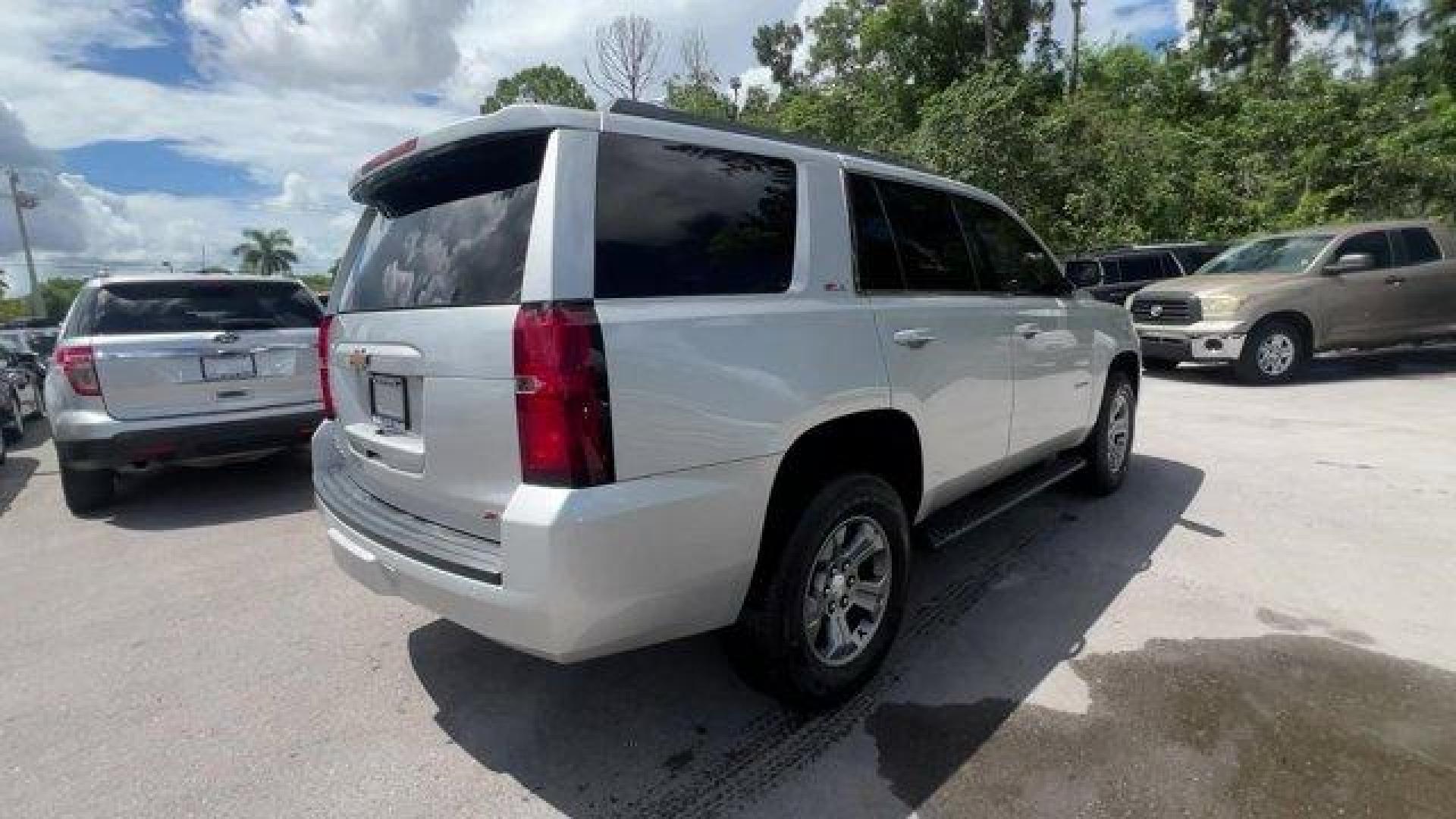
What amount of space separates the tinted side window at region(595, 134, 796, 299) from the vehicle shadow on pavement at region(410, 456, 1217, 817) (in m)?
1.53

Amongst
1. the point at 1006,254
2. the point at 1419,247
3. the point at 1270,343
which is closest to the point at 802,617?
the point at 1006,254

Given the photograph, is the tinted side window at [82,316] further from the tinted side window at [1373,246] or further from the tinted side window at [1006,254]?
the tinted side window at [1373,246]

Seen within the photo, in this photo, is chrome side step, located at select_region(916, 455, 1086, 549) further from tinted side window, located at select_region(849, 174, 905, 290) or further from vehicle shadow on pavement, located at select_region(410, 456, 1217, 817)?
tinted side window, located at select_region(849, 174, 905, 290)

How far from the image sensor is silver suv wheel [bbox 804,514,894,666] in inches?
108

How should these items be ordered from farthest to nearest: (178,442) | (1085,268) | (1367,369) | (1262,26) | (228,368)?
(1262,26), (1367,369), (228,368), (178,442), (1085,268)

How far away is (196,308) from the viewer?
18.0ft

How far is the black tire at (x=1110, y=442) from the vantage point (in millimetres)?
4879

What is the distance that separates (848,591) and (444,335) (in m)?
1.66

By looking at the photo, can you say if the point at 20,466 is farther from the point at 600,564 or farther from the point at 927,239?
the point at 927,239

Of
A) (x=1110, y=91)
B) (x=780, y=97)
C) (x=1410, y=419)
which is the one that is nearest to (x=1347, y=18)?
(x=1110, y=91)

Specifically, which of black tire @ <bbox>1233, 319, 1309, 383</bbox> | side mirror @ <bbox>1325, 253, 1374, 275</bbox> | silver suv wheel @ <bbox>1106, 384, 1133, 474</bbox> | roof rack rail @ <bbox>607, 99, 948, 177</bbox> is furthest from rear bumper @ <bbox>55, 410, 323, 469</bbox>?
side mirror @ <bbox>1325, 253, 1374, 275</bbox>

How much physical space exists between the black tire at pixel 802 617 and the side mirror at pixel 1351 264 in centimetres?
903

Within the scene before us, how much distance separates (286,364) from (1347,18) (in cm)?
4054

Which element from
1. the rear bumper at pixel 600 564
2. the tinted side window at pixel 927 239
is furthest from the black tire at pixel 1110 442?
the rear bumper at pixel 600 564
